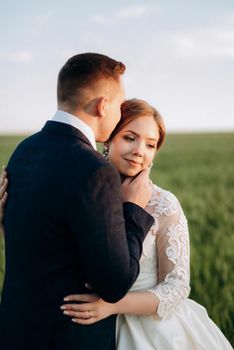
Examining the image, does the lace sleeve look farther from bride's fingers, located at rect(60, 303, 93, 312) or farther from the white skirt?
bride's fingers, located at rect(60, 303, 93, 312)

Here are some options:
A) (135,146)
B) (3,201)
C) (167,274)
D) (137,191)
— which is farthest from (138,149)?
(3,201)

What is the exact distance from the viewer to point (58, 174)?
2.18 meters

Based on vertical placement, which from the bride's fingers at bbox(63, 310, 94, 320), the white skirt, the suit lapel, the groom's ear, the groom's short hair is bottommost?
the white skirt

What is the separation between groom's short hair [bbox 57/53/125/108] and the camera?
237cm

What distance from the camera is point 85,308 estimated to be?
235cm

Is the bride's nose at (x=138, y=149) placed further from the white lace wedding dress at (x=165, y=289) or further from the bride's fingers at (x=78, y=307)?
the bride's fingers at (x=78, y=307)

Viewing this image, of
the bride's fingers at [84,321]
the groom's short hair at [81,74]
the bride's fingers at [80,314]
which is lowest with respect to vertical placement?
the bride's fingers at [84,321]

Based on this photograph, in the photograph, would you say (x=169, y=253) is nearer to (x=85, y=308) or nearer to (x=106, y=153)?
(x=85, y=308)

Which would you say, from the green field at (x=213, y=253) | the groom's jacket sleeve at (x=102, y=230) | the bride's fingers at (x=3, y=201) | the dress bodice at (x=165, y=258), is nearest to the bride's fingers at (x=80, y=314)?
the groom's jacket sleeve at (x=102, y=230)

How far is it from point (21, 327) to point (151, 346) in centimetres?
64

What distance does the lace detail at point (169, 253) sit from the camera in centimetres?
271

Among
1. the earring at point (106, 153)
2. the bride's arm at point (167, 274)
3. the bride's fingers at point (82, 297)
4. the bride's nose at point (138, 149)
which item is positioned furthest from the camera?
the earring at point (106, 153)

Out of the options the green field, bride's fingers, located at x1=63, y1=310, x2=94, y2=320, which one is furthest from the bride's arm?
the green field

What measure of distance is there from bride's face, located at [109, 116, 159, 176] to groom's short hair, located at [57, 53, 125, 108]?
57cm
